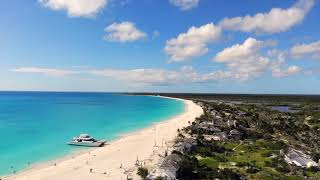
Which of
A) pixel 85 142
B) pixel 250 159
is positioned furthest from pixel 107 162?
pixel 250 159

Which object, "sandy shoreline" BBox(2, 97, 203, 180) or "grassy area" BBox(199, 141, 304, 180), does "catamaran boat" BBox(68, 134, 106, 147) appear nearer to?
"sandy shoreline" BBox(2, 97, 203, 180)

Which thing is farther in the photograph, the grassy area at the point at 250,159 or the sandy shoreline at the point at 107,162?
the grassy area at the point at 250,159

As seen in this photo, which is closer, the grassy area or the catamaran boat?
the grassy area

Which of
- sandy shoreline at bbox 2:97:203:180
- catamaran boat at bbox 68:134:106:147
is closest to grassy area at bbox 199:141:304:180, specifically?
sandy shoreline at bbox 2:97:203:180

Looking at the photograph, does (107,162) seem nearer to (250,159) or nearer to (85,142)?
(85,142)

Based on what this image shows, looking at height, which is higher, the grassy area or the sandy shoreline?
the grassy area

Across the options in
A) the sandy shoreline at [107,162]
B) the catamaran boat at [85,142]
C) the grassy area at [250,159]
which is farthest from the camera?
the catamaran boat at [85,142]

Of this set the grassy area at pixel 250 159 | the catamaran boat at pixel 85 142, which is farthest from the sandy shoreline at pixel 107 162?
the grassy area at pixel 250 159

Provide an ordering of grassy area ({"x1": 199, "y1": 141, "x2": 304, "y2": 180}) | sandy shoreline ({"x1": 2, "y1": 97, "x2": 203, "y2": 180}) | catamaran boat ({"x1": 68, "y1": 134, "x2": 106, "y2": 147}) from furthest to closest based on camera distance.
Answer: catamaran boat ({"x1": 68, "y1": 134, "x2": 106, "y2": 147}) < grassy area ({"x1": 199, "y1": 141, "x2": 304, "y2": 180}) < sandy shoreline ({"x1": 2, "y1": 97, "x2": 203, "y2": 180})

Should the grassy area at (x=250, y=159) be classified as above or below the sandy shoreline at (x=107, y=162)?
above

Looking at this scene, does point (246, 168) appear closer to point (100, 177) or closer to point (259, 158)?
point (259, 158)

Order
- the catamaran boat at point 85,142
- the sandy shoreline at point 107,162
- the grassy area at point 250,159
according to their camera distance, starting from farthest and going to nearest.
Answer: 1. the catamaran boat at point 85,142
2. the grassy area at point 250,159
3. the sandy shoreline at point 107,162

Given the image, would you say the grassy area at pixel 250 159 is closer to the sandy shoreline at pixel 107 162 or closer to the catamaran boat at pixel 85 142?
the sandy shoreline at pixel 107 162
